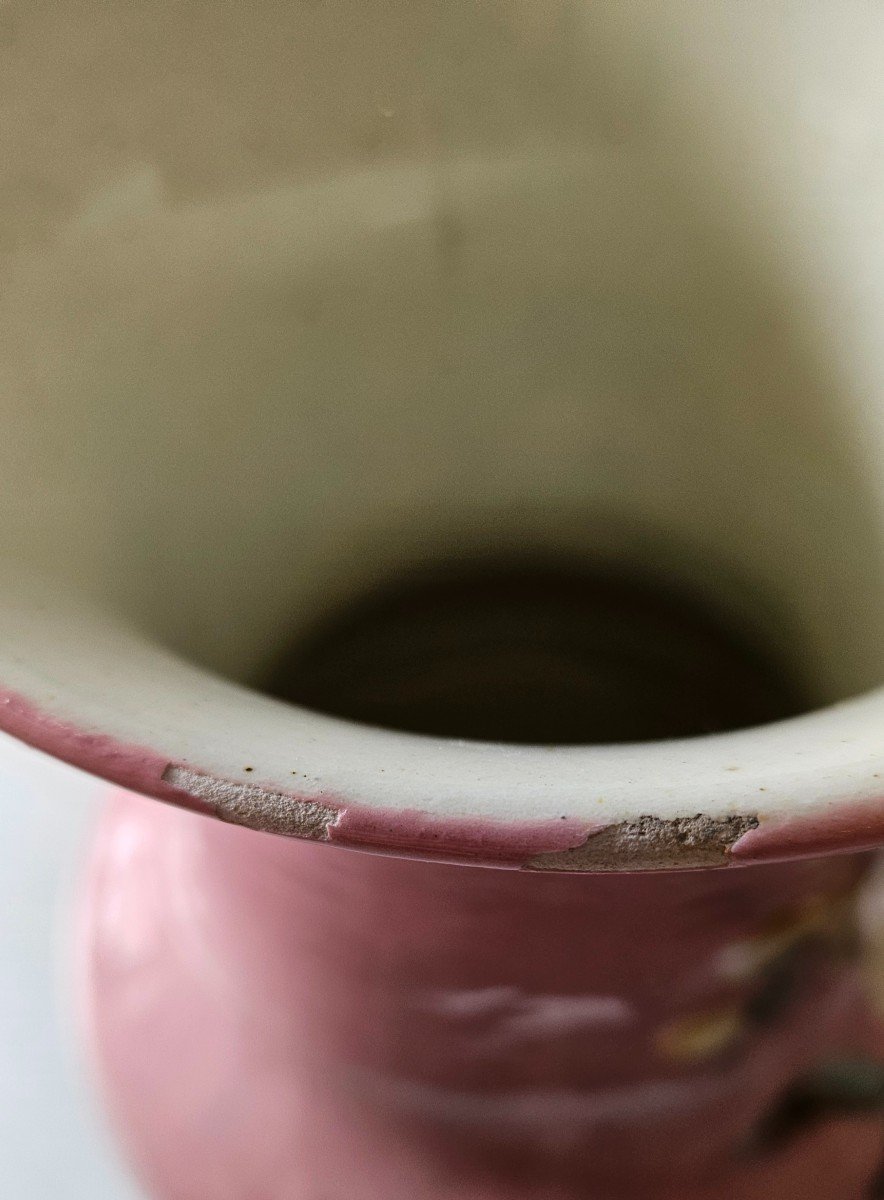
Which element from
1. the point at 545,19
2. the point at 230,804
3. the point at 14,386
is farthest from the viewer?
the point at 545,19

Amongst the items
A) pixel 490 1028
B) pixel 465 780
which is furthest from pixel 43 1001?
pixel 465 780

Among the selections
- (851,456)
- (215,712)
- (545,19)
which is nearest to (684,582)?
(851,456)

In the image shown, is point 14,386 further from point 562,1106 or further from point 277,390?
point 562,1106

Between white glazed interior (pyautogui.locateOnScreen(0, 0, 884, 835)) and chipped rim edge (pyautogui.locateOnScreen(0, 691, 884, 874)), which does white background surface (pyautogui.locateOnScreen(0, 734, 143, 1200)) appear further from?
chipped rim edge (pyautogui.locateOnScreen(0, 691, 884, 874))

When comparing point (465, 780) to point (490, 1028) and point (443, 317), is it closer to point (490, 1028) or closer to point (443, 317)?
point (490, 1028)

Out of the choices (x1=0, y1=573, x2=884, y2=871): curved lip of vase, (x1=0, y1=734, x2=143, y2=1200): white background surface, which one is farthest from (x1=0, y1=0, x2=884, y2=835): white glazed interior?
(x1=0, y1=734, x2=143, y2=1200): white background surface

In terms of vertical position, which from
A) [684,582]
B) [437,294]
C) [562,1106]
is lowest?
[562,1106]
